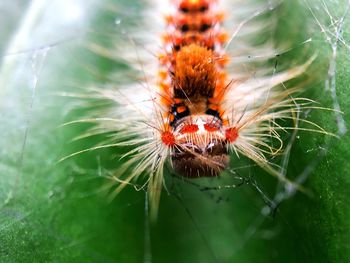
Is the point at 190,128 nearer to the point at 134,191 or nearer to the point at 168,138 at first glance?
the point at 168,138

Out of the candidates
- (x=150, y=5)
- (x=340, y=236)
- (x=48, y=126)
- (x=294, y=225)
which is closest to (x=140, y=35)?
(x=150, y=5)

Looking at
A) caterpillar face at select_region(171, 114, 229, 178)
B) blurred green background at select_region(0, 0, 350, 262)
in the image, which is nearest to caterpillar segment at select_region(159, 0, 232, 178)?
caterpillar face at select_region(171, 114, 229, 178)

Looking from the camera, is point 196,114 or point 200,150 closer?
point 200,150

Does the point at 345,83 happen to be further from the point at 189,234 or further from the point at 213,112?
the point at 189,234

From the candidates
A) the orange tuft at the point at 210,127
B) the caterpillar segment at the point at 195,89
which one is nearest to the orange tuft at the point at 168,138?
the caterpillar segment at the point at 195,89

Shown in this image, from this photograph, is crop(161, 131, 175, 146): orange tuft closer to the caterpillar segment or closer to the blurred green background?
the caterpillar segment

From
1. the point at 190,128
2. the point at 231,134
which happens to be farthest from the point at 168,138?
the point at 231,134
